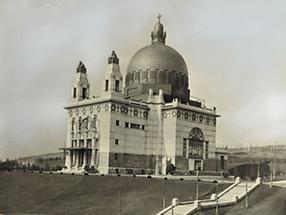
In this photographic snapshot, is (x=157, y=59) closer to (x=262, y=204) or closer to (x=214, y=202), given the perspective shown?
(x=214, y=202)

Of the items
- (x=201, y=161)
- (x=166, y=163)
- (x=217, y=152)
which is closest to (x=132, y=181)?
(x=166, y=163)

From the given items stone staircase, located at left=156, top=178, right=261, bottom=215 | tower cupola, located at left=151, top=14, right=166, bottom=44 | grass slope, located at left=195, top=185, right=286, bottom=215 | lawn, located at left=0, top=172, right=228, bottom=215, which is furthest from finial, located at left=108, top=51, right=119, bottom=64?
grass slope, located at left=195, top=185, right=286, bottom=215

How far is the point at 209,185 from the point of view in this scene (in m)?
54.0

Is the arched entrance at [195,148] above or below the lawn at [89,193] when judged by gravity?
above

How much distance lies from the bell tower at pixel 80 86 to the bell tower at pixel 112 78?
8018 mm

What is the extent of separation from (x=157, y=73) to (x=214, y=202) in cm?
4804

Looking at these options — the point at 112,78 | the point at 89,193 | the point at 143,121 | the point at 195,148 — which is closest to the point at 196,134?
the point at 195,148

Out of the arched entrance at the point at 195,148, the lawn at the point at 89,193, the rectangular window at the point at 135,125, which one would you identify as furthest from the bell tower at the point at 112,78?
the lawn at the point at 89,193

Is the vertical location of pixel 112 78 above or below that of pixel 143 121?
above

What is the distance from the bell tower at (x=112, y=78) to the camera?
81.2 m

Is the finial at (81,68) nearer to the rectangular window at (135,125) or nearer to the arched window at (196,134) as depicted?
the rectangular window at (135,125)

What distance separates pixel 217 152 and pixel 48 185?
41.5 metres

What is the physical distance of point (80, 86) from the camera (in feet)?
293

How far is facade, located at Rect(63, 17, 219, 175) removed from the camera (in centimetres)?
8025
